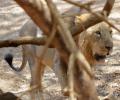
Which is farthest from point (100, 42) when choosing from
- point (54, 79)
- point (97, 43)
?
point (54, 79)

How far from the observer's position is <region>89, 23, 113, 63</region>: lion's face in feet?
8.93

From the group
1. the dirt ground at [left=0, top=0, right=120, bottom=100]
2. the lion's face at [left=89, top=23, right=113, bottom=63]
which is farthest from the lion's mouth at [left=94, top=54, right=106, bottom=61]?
the dirt ground at [left=0, top=0, right=120, bottom=100]

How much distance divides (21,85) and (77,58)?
288cm

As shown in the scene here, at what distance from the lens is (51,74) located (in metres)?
3.66

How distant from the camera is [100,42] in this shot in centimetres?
276

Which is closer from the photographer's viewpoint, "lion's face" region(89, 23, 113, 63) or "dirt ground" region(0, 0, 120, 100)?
"lion's face" region(89, 23, 113, 63)

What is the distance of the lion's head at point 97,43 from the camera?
2.72 m

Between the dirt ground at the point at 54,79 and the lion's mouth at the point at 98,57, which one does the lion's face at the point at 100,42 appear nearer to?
the lion's mouth at the point at 98,57

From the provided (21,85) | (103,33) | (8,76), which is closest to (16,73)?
A: (8,76)

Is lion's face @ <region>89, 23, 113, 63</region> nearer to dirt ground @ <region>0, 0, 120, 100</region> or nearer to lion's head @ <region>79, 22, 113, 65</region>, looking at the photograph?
lion's head @ <region>79, 22, 113, 65</region>

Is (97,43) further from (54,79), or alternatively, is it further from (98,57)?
(54,79)

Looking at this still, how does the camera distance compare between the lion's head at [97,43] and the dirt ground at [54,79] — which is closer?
the lion's head at [97,43]

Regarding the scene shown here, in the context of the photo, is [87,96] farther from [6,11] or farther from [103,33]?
[6,11]

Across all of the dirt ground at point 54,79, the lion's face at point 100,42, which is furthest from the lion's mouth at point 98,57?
the dirt ground at point 54,79
